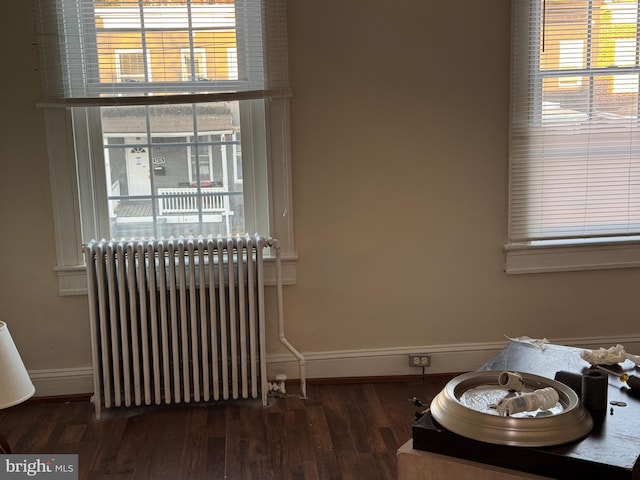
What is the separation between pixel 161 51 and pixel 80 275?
3.92 feet

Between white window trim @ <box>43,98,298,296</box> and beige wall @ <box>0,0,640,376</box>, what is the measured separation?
0.06 meters

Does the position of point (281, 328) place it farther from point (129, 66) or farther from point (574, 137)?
point (574, 137)

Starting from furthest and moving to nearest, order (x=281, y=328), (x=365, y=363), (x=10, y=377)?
1. (x=365, y=363)
2. (x=281, y=328)
3. (x=10, y=377)

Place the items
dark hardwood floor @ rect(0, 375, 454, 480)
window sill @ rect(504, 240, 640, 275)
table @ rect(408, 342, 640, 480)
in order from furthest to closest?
window sill @ rect(504, 240, 640, 275), dark hardwood floor @ rect(0, 375, 454, 480), table @ rect(408, 342, 640, 480)

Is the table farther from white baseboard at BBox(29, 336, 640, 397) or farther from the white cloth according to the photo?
white baseboard at BBox(29, 336, 640, 397)

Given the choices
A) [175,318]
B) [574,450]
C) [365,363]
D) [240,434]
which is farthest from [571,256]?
[574,450]

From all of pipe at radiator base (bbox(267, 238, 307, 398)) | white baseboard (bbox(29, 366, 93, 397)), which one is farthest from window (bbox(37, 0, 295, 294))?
white baseboard (bbox(29, 366, 93, 397))

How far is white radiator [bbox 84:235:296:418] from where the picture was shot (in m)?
3.66

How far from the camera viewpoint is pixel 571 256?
4117 mm

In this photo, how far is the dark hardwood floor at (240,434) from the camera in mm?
3199

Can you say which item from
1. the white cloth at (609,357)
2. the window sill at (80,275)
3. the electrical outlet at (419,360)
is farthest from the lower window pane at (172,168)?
the white cloth at (609,357)

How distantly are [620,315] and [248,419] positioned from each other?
215cm

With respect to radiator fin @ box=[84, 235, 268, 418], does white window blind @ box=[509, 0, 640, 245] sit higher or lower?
higher

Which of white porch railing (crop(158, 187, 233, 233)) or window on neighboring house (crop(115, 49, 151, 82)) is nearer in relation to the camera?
window on neighboring house (crop(115, 49, 151, 82))
